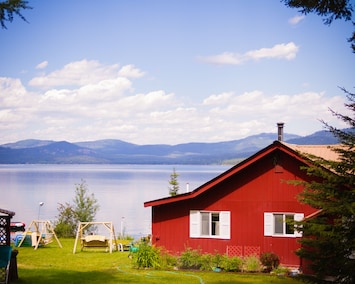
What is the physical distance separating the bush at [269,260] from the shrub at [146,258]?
4.10 meters

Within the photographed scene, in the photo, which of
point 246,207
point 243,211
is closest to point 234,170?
point 246,207

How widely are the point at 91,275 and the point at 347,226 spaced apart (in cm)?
998

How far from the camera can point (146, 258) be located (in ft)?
76.7

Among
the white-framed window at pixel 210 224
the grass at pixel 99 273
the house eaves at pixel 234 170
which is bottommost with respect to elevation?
the grass at pixel 99 273

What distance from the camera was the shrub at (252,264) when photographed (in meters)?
22.9

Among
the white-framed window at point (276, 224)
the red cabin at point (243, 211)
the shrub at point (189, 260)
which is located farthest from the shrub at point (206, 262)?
the white-framed window at point (276, 224)

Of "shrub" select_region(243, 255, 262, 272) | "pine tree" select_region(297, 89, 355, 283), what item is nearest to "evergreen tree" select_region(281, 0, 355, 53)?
"pine tree" select_region(297, 89, 355, 283)

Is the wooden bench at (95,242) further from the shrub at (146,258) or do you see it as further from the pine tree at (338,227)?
the pine tree at (338,227)

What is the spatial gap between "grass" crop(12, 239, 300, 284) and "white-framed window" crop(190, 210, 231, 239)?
223 centimetres

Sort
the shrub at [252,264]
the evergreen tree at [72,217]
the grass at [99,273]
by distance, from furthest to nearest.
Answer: the evergreen tree at [72,217], the shrub at [252,264], the grass at [99,273]

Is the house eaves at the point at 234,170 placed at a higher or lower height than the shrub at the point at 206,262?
higher

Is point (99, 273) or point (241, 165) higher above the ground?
point (241, 165)

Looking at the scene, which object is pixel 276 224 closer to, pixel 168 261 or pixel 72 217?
pixel 168 261

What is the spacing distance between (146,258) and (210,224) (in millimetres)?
3098
